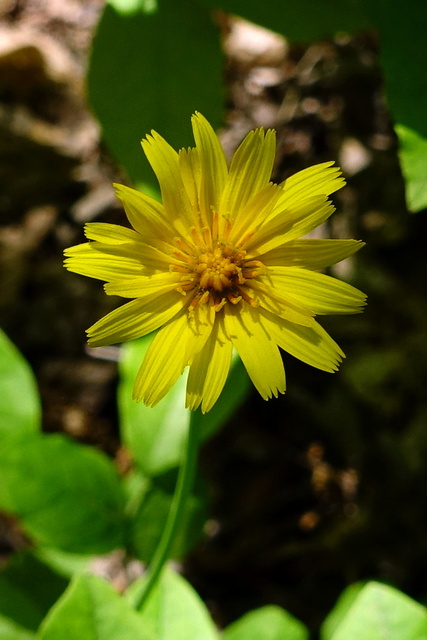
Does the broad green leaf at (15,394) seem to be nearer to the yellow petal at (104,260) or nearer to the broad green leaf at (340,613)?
the yellow petal at (104,260)

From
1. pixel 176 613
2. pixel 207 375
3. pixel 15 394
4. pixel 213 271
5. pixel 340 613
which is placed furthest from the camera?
pixel 340 613

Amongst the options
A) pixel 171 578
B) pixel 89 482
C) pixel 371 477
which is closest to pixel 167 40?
pixel 89 482

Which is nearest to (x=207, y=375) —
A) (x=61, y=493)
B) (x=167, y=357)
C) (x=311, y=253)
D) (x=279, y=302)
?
(x=167, y=357)

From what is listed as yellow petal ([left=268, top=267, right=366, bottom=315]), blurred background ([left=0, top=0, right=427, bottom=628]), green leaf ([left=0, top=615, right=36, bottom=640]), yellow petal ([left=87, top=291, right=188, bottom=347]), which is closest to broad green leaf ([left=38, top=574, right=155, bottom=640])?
green leaf ([left=0, top=615, right=36, bottom=640])

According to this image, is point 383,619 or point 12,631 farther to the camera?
point 12,631

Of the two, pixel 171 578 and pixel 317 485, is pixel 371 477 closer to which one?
pixel 317 485

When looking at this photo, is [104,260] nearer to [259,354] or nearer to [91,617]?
[259,354]
